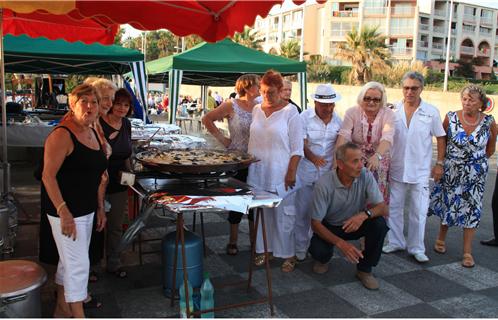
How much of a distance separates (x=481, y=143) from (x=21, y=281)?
3765 millimetres

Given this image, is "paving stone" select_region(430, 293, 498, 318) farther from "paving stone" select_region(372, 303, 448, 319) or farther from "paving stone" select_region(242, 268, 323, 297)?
"paving stone" select_region(242, 268, 323, 297)

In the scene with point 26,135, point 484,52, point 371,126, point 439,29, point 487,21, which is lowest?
point 26,135

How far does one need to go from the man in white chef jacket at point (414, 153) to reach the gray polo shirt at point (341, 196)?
647mm

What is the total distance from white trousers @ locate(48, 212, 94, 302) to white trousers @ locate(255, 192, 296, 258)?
162 centimetres

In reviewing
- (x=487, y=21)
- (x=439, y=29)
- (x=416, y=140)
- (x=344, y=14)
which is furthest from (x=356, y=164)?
(x=487, y=21)

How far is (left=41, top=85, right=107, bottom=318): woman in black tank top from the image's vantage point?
237cm

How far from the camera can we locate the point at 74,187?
247cm

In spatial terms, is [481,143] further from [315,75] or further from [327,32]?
[327,32]

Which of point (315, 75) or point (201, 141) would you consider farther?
point (315, 75)

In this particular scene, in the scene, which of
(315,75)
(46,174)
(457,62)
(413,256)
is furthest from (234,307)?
(457,62)

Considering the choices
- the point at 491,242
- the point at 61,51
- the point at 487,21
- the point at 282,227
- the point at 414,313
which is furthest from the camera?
the point at 487,21

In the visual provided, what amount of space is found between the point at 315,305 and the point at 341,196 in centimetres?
85

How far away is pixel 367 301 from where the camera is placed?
3.20m

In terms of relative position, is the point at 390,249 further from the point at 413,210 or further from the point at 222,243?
the point at 222,243
